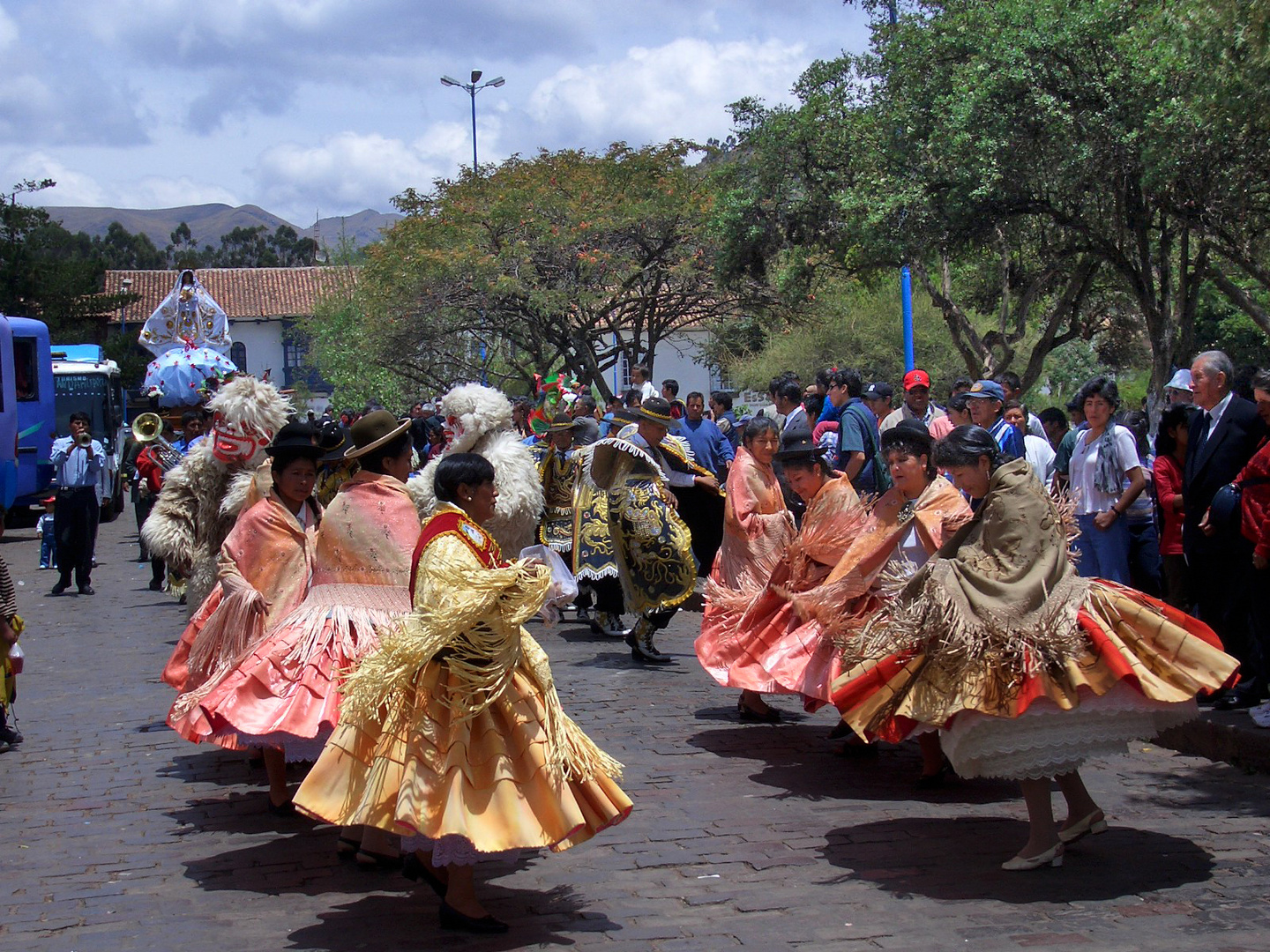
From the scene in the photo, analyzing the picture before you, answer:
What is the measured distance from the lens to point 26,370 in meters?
25.1

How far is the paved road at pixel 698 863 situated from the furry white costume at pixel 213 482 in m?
1.16

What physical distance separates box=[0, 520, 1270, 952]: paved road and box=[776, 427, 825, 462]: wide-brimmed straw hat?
5.38 ft

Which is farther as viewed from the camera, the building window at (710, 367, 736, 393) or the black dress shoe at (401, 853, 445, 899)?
the building window at (710, 367, 736, 393)

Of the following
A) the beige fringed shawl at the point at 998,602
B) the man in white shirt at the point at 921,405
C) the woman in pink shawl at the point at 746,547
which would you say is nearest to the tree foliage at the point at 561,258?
the man in white shirt at the point at 921,405

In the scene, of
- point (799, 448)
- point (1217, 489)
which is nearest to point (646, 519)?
point (799, 448)

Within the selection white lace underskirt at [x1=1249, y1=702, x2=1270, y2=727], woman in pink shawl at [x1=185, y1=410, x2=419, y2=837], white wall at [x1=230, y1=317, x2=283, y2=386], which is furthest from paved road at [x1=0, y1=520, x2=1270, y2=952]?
white wall at [x1=230, y1=317, x2=283, y2=386]

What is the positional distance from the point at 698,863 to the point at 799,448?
2.95 metres

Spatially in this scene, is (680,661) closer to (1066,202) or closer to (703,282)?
(1066,202)

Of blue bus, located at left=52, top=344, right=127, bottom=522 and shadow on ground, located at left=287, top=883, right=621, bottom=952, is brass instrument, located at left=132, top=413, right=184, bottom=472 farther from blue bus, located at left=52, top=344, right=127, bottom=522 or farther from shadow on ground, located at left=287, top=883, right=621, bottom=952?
blue bus, located at left=52, top=344, right=127, bottom=522

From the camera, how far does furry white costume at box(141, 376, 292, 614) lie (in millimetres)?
7809

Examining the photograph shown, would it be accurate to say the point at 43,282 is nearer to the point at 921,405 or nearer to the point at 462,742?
the point at 921,405

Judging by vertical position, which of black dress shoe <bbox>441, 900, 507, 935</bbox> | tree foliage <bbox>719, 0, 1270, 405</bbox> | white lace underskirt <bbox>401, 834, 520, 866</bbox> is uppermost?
tree foliage <bbox>719, 0, 1270, 405</bbox>

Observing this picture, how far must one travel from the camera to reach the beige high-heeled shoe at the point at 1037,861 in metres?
5.18

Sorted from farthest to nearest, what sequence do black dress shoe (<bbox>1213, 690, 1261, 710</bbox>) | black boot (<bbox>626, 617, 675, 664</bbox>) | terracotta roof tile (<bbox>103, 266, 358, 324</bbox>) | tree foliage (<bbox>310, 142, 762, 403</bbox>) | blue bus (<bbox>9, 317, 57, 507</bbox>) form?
1. terracotta roof tile (<bbox>103, 266, 358, 324</bbox>)
2. tree foliage (<bbox>310, 142, 762, 403</bbox>)
3. blue bus (<bbox>9, 317, 57, 507</bbox>)
4. black boot (<bbox>626, 617, 675, 664</bbox>)
5. black dress shoe (<bbox>1213, 690, 1261, 710</bbox>)
